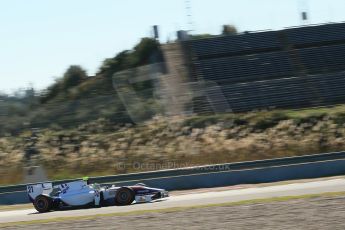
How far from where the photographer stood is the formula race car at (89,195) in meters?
13.6

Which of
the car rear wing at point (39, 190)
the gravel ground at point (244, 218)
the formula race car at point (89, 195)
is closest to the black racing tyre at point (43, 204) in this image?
the formula race car at point (89, 195)

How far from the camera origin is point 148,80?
26.3 metres

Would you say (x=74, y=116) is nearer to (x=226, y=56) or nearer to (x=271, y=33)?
(x=226, y=56)

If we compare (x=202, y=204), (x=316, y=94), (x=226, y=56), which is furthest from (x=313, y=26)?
(x=202, y=204)

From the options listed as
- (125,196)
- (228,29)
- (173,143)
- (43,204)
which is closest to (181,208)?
(125,196)

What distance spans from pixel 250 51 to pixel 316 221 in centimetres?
2453

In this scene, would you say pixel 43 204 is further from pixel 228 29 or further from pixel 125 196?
pixel 228 29

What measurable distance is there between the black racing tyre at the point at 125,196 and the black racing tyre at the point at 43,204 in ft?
5.65

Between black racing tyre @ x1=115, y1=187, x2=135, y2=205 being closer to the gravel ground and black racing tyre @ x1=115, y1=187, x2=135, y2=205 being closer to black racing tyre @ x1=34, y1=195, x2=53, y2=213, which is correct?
black racing tyre @ x1=34, y1=195, x2=53, y2=213

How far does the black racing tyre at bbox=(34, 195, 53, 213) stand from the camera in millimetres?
14016

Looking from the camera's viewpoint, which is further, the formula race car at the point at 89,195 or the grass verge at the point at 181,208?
the formula race car at the point at 89,195

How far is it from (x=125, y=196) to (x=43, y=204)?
6.72ft

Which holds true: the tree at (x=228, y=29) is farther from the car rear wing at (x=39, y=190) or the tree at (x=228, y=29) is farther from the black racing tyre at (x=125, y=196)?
the black racing tyre at (x=125, y=196)

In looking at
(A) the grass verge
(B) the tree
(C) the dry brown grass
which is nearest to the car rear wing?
(A) the grass verge
